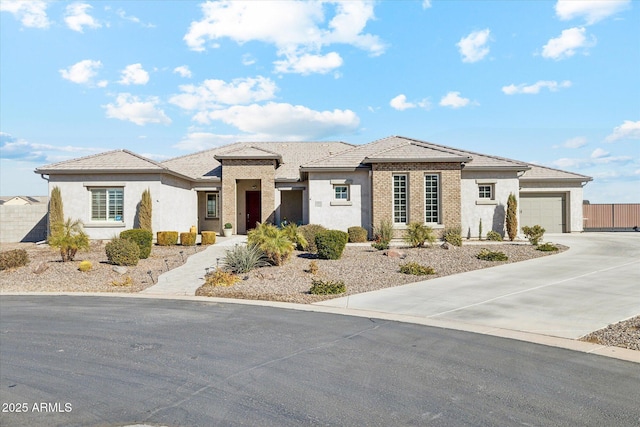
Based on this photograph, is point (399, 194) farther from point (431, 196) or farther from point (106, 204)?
point (106, 204)

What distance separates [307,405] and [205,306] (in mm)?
6840

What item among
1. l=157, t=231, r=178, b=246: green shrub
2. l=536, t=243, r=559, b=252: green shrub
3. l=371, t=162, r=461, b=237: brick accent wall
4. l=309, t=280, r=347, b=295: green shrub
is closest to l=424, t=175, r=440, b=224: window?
l=371, t=162, r=461, b=237: brick accent wall

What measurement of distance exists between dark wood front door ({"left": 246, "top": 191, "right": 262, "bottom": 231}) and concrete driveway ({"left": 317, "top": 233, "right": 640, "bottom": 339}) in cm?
1711

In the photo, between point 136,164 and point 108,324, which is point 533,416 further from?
point 136,164

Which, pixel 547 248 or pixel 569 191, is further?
pixel 569 191

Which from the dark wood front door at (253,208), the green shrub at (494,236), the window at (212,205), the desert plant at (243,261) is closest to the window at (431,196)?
the green shrub at (494,236)

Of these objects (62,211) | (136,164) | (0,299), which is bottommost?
(0,299)

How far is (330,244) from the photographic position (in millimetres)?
17328

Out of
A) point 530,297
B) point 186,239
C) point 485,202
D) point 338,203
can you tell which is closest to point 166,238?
point 186,239

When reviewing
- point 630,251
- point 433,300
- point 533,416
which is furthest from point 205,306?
point 630,251

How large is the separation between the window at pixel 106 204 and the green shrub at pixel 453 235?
16.3m

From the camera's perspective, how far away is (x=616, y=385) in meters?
5.76

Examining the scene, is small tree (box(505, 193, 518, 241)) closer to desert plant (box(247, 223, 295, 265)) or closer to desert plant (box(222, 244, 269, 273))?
desert plant (box(247, 223, 295, 265))

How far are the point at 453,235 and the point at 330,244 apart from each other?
23.0 ft
